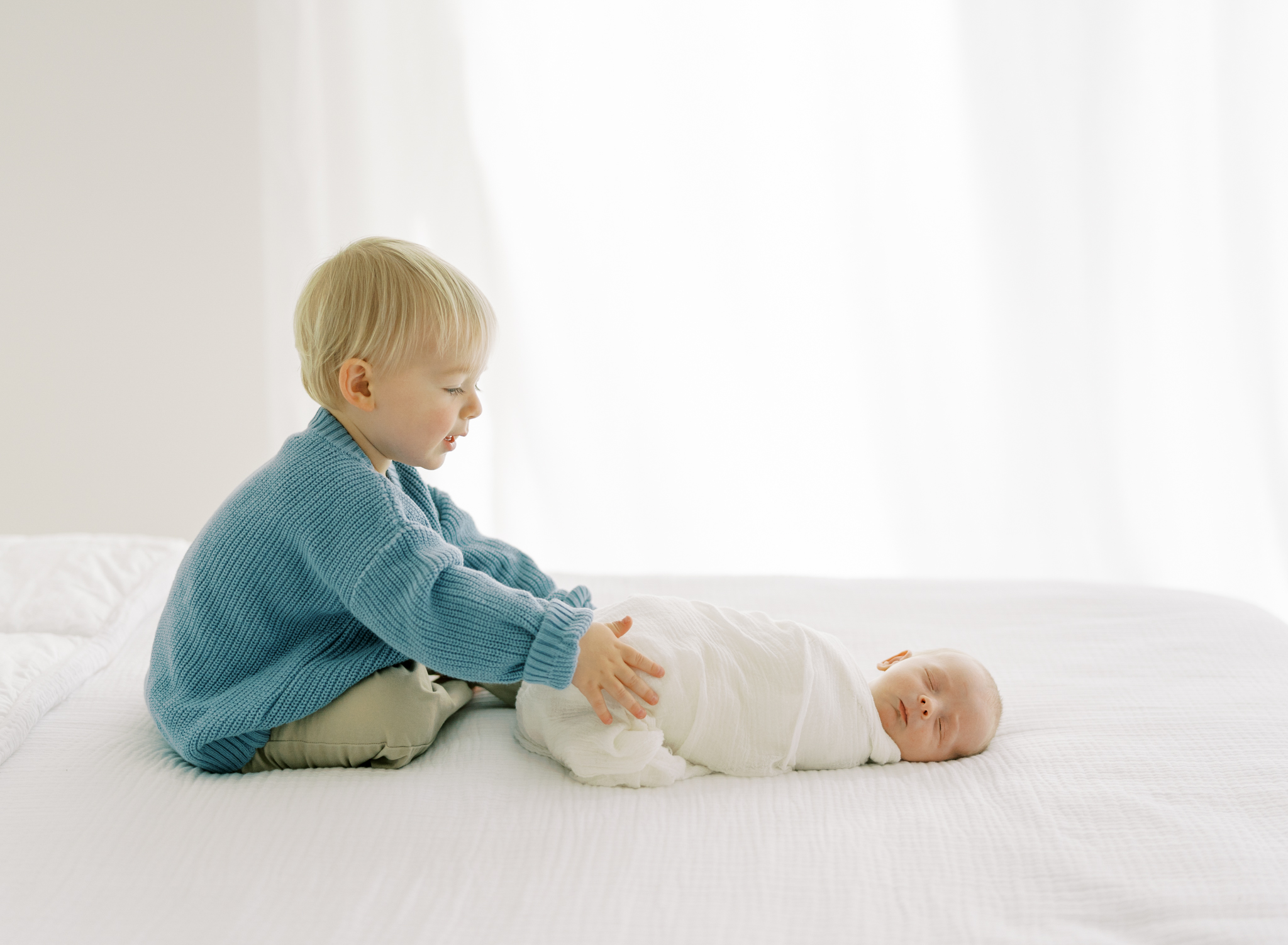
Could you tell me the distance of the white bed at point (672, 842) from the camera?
2.72 ft

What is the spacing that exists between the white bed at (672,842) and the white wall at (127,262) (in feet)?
5.11

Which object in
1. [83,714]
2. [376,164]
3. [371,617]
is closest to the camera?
[371,617]

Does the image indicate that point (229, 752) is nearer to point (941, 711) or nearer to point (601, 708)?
point (601, 708)

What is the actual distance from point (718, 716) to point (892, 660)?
30cm

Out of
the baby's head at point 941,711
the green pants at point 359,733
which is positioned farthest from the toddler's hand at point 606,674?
the baby's head at point 941,711

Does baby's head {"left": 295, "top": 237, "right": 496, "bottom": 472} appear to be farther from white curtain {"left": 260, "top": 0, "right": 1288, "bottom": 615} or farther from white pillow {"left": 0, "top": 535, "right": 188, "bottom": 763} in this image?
white curtain {"left": 260, "top": 0, "right": 1288, "bottom": 615}

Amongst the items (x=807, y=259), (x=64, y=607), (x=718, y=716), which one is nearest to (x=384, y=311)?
(x=718, y=716)

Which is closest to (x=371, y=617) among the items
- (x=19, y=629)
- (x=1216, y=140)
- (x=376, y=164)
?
(x=19, y=629)

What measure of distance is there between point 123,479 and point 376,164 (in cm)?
109

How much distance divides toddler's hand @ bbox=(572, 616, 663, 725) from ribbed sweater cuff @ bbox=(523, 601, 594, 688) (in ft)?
0.07

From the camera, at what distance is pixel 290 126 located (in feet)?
8.34

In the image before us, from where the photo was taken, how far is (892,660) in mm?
1260

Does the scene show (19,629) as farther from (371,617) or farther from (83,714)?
(371,617)

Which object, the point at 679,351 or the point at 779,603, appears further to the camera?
the point at 679,351
